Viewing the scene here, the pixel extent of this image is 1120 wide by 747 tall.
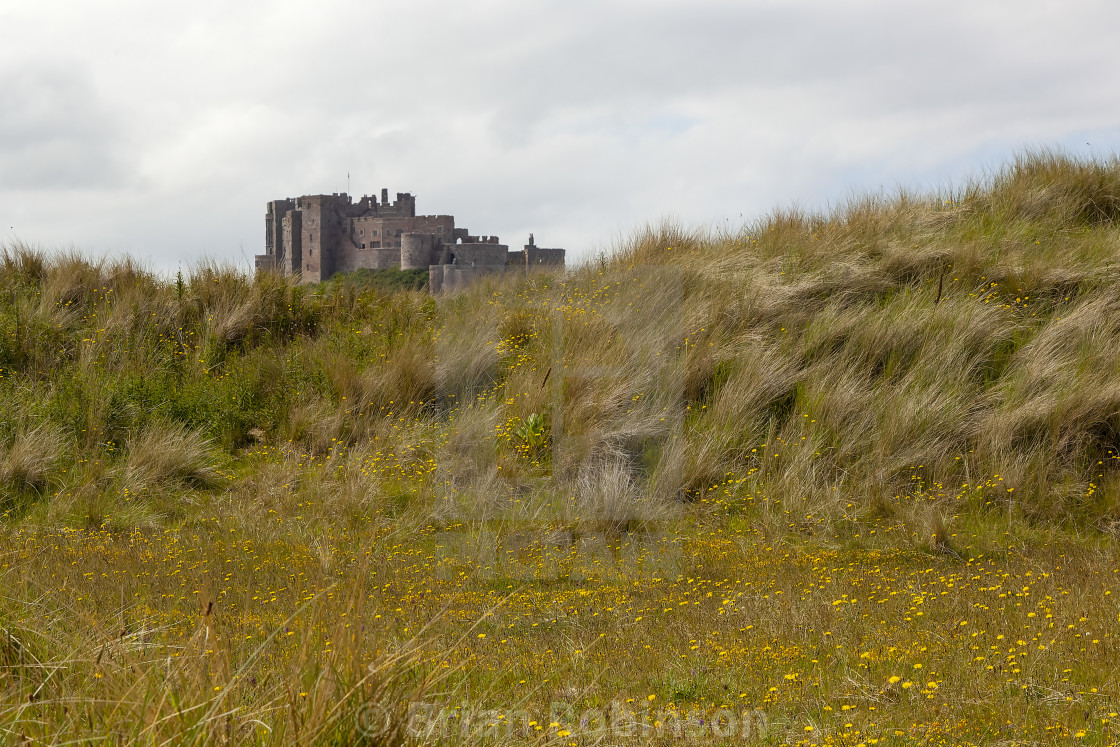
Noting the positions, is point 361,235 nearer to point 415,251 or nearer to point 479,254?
point 415,251

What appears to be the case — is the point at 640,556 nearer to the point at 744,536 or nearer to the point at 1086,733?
the point at 744,536

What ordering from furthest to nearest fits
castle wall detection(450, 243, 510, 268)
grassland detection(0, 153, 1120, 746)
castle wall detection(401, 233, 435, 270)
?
castle wall detection(401, 233, 435, 270), castle wall detection(450, 243, 510, 268), grassland detection(0, 153, 1120, 746)

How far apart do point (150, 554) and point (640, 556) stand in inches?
142

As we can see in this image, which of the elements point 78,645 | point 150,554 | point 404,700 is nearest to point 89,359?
point 150,554

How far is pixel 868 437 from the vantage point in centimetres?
834

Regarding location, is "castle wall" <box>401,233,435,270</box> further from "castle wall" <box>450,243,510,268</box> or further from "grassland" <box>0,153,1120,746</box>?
"grassland" <box>0,153,1120,746</box>

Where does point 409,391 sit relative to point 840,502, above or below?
above

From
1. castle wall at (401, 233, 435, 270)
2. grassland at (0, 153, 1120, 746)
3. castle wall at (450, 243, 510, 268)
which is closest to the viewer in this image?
grassland at (0, 153, 1120, 746)

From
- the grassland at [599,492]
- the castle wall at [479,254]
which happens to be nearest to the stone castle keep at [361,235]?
the castle wall at [479,254]

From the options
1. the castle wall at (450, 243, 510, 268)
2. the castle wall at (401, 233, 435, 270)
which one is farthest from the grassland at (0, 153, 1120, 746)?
the castle wall at (401, 233, 435, 270)

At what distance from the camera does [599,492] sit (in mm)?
7449

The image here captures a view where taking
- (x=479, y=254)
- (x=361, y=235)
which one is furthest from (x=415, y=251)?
(x=361, y=235)

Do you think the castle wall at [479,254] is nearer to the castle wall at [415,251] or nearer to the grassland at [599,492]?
the castle wall at [415,251]

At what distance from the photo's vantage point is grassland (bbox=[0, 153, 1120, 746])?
3424mm
